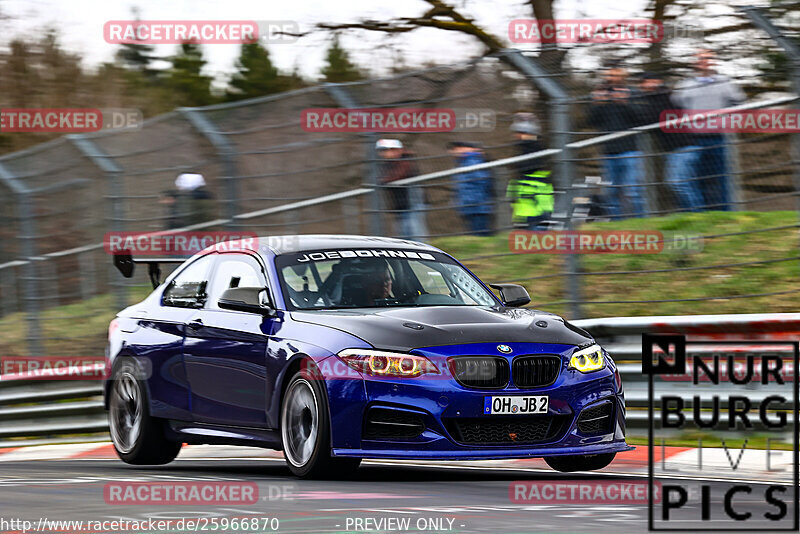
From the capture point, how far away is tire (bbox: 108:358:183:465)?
9.60 metres

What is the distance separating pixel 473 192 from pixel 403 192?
0.68 metres

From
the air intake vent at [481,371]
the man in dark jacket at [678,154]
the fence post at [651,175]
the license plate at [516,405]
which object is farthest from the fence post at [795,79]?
the air intake vent at [481,371]

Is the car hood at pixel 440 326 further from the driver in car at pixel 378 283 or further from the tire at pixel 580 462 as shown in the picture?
the tire at pixel 580 462

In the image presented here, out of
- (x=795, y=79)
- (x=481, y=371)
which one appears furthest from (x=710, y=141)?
(x=481, y=371)

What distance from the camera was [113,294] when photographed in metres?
14.1

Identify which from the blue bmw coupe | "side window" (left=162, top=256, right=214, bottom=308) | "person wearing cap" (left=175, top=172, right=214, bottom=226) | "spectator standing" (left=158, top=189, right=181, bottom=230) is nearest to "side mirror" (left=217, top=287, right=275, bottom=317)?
the blue bmw coupe

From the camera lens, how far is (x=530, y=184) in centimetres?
1116

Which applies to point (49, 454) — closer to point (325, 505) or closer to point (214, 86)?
point (325, 505)

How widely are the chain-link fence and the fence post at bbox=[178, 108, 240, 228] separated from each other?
0.6 inches

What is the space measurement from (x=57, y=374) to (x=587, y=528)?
903 cm

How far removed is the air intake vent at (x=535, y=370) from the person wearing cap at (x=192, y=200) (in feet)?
20.4

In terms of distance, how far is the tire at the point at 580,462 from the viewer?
320 inches

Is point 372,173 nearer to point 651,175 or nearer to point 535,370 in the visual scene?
point 651,175

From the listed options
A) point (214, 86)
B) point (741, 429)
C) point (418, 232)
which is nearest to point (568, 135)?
point (418, 232)
